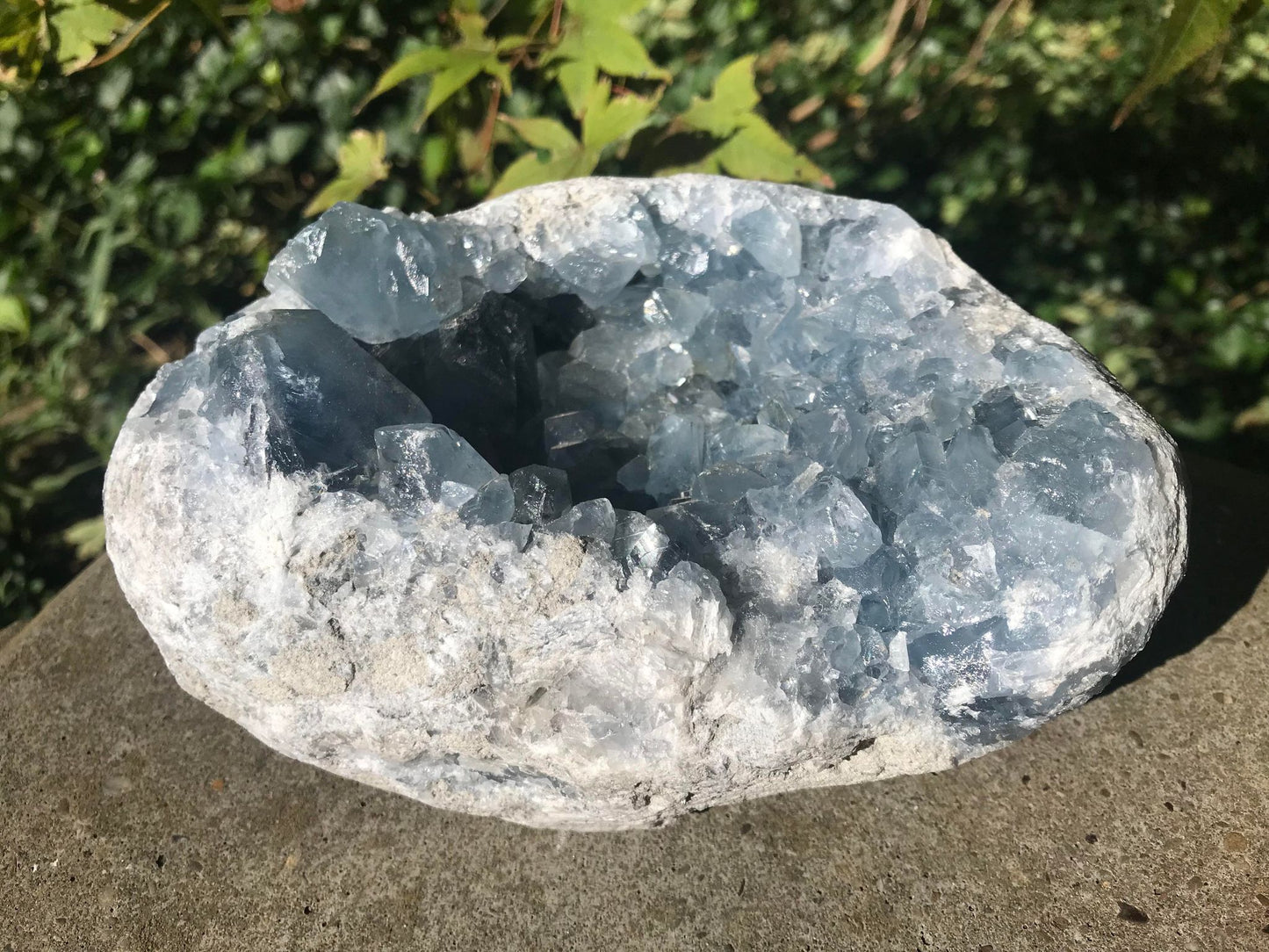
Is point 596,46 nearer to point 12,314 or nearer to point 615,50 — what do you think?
point 615,50

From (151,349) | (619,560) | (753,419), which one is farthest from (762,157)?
(151,349)

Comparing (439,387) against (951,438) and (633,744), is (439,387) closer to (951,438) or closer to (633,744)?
(633,744)

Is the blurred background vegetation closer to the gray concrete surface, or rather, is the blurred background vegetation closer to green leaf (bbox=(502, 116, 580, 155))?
green leaf (bbox=(502, 116, 580, 155))

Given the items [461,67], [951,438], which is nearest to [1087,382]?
[951,438]

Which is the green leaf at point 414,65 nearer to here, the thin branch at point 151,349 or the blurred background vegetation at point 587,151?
the blurred background vegetation at point 587,151

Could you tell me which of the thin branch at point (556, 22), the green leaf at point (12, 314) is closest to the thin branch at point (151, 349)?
the green leaf at point (12, 314)

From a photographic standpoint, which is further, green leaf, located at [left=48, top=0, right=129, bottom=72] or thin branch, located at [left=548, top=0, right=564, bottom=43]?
thin branch, located at [left=548, top=0, right=564, bottom=43]

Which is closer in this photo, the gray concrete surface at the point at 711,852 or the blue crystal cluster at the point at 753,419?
the blue crystal cluster at the point at 753,419

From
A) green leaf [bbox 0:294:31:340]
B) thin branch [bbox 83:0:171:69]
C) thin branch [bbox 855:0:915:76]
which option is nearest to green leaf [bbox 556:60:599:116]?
thin branch [bbox 83:0:171:69]
